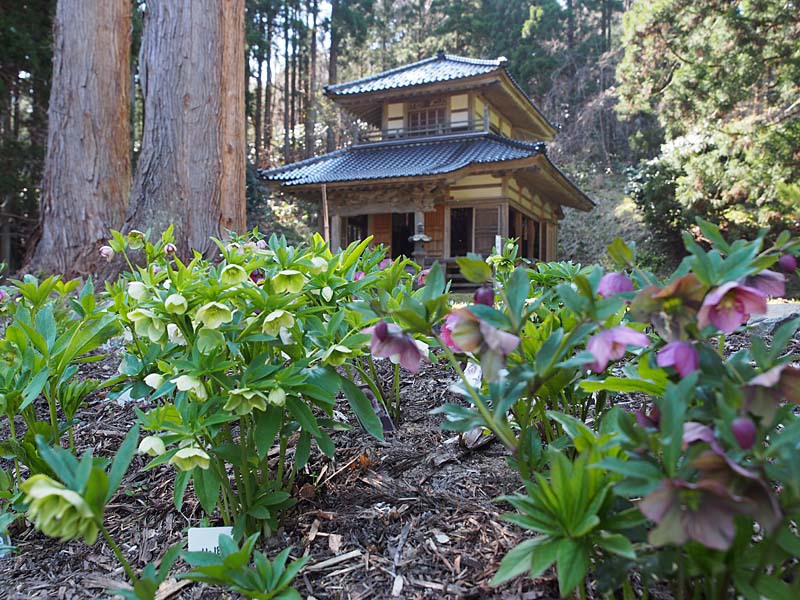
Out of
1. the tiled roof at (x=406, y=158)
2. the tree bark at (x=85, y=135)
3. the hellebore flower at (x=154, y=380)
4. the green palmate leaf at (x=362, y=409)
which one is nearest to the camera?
the hellebore flower at (x=154, y=380)

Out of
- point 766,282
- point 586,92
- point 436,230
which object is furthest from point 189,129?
point 586,92

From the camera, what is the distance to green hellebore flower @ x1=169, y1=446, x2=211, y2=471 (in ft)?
2.60

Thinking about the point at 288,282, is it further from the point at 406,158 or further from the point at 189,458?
the point at 406,158

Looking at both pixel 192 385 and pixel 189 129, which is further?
pixel 189 129

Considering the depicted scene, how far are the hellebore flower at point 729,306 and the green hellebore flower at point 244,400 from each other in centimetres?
61

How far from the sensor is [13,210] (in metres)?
9.76

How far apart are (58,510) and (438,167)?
28.6 feet

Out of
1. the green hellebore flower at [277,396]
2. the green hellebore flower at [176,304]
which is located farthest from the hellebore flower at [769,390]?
the green hellebore flower at [176,304]

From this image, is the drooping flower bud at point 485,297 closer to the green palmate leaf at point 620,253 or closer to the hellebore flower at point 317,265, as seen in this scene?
the green palmate leaf at point 620,253

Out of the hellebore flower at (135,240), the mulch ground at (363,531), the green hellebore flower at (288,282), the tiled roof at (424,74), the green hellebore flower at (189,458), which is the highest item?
the tiled roof at (424,74)

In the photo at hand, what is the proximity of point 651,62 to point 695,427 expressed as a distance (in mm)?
9339

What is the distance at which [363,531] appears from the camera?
1.06 meters

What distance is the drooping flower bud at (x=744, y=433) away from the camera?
18.9 inches

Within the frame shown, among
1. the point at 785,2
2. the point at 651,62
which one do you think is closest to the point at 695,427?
the point at 785,2
